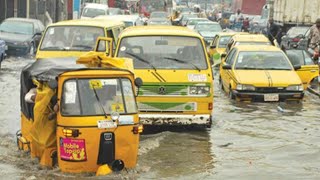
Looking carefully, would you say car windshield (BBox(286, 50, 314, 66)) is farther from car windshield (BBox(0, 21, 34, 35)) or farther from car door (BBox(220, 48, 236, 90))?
car windshield (BBox(0, 21, 34, 35))

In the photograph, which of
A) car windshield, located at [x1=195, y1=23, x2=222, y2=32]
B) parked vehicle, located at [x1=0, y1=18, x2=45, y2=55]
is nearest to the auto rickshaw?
parked vehicle, located at [x1=0, y1=18, x2=45, y2=55]

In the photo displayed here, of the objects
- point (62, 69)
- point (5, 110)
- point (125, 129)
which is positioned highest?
point (62, 69)

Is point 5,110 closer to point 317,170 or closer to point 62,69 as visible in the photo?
point 62,69

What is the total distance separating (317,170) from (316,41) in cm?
1364

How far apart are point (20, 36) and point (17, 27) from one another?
1.11m

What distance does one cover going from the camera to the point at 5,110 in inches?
583

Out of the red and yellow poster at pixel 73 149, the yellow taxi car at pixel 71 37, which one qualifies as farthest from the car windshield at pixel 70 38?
the red and yellow poster at pixel 73 149

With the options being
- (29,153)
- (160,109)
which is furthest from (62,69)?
(160,109)

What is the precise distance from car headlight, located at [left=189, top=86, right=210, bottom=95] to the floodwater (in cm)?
81

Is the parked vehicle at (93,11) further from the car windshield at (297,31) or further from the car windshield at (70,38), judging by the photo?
the car windshield at (70,38)

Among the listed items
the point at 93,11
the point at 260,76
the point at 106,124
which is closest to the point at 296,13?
the point at 93,11

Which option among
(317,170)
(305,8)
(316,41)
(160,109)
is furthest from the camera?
(305,8)

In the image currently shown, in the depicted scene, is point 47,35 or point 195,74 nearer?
point 195,74

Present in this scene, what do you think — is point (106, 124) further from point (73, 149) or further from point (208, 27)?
point (208, 27)
